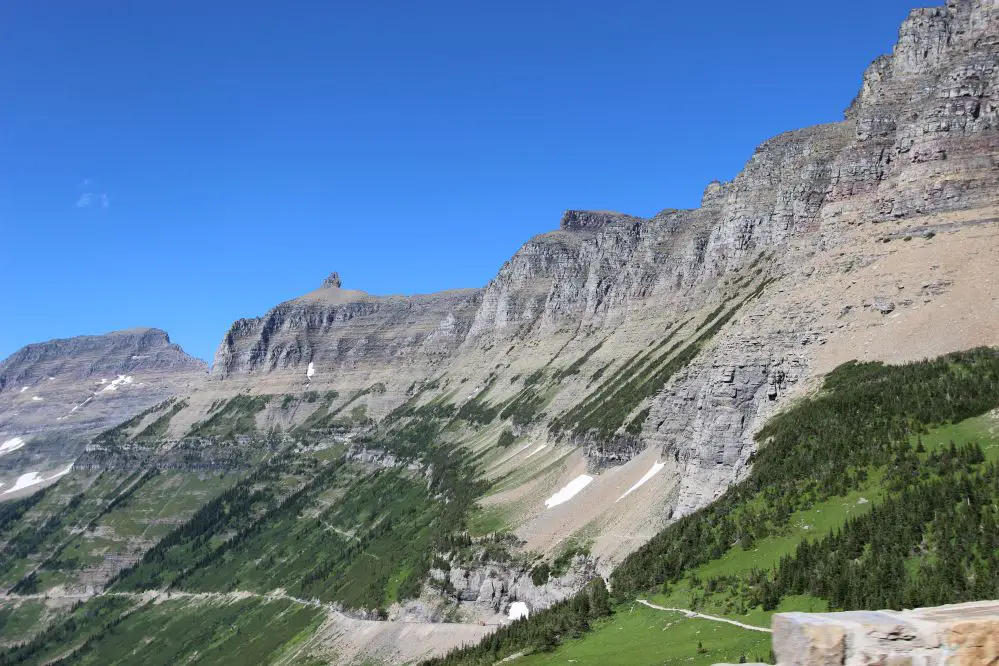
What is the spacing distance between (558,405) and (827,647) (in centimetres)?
16159

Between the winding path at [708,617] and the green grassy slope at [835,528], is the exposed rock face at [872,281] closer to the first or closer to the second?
the green grassy slope at [835,528]

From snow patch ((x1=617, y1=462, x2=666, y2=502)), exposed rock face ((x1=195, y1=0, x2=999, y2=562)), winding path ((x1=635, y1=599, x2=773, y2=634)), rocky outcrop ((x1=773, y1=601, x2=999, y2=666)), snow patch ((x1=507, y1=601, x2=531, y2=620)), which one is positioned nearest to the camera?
rocky outcrop ((x1=773, y1=601, x2=999, y2=666))

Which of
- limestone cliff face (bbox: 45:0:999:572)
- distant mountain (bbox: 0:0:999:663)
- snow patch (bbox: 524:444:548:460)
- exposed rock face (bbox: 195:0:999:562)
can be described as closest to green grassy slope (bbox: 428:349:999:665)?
distant mountain (bbox: 0:0:999:663)

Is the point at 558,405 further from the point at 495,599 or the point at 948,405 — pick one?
the point at 948,405

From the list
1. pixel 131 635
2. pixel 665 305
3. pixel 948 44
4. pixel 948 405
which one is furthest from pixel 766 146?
pixel 131 635

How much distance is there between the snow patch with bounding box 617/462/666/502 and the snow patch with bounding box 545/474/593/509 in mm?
13852

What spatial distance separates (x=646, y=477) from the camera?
10225cm

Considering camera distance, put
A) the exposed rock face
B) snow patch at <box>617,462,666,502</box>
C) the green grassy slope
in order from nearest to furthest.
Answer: the green grassy slope, the exposed rock face, snow patch at <box>617,462,666,502</box>

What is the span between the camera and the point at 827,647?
14.7m

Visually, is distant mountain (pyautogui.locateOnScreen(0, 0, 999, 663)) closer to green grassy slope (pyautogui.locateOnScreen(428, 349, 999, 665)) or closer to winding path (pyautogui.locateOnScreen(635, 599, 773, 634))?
green grassy slope (pyautogui.locateOnScreen(428, 349, 999, 665))

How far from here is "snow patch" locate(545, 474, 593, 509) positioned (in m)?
115

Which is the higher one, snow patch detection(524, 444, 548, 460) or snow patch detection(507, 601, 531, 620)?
snow patch detection(524, 444, 548, 460)

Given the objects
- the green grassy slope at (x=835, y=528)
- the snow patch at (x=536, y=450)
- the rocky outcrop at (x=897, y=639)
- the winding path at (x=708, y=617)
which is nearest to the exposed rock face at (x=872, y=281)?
the green grassy slope at (x=835, y=528)

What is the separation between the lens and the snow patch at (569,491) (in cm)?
11525
